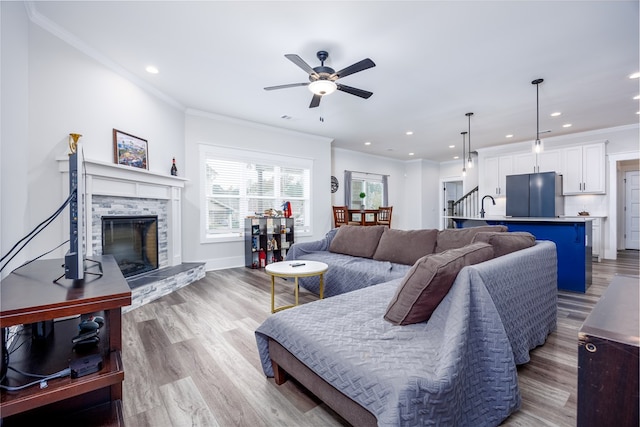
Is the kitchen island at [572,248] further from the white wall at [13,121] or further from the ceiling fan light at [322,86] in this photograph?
the white wall at [13,121]

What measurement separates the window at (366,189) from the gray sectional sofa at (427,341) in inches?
218

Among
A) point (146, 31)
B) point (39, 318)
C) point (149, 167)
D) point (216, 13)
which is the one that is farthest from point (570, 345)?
point (149, 167)

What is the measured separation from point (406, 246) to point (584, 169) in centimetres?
533

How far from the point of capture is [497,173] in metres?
7.05

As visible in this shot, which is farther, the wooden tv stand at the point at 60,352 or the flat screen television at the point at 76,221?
the flat screen television at the point at 76,221

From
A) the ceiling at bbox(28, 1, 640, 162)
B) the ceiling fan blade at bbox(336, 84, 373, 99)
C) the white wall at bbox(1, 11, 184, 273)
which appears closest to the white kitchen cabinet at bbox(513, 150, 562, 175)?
the ceiling at bbox(28, 1, 640, 162)

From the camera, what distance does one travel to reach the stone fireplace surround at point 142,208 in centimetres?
299

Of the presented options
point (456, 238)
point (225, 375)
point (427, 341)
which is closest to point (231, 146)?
point (456, 238)

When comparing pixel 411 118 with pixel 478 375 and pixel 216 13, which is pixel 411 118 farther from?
pixel 478 375

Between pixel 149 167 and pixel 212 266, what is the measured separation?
1.92 meters

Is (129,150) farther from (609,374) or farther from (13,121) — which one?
(609,374)

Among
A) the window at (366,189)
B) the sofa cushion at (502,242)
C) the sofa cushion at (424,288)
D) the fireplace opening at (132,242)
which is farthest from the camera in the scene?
the window at (366,189)

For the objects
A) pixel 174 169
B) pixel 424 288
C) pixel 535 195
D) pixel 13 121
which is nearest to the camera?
pixel 424 288

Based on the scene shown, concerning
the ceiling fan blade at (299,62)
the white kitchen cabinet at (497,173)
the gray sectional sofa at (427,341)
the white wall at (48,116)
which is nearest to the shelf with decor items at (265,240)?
the white wall at (48,116)
